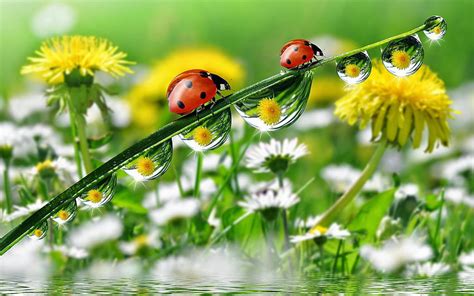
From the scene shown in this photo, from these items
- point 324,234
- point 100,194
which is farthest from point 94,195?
point 324,234

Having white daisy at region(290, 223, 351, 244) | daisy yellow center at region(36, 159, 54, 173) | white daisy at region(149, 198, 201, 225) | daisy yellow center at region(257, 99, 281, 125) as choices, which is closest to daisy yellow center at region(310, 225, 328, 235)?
white daisy at region(290, 223, 351, 244)

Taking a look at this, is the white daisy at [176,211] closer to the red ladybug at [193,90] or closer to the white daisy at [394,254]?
the white daisy at [394,254]

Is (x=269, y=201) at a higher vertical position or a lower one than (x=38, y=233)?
higher

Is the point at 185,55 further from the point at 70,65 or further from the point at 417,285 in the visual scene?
the point at 417,285

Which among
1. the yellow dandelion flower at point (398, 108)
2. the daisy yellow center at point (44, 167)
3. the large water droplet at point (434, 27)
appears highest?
the yellow dandelion flower at point (398, 108)

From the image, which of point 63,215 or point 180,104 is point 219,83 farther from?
point 63,215

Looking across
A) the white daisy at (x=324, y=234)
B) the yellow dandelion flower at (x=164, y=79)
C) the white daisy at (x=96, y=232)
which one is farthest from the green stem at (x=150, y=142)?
the yellow dandelion flower at (x=164, y=79)

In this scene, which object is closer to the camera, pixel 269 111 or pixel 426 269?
pixel 269 111
